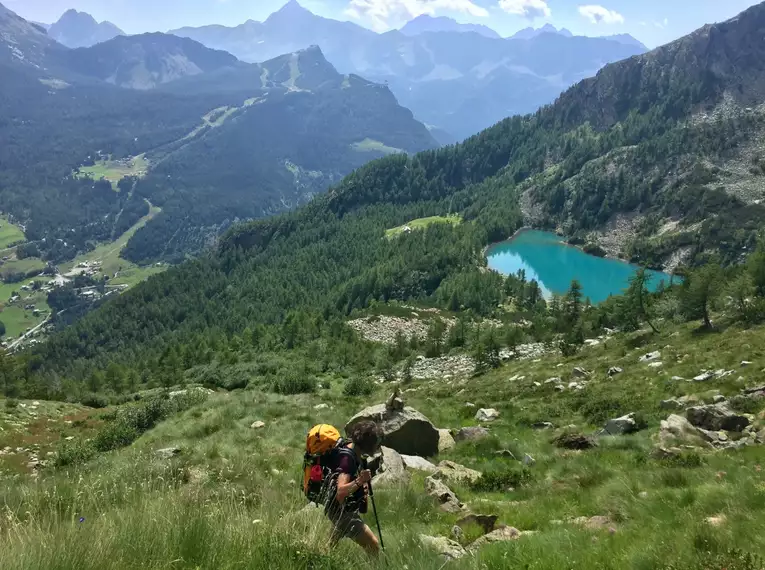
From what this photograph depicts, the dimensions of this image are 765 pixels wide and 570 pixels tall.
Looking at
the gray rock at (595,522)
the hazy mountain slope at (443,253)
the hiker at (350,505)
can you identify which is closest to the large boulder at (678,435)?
the gray rock at (595,522)

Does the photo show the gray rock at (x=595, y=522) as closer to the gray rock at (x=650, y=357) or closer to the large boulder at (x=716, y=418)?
the large boulder at (x=716, y=418)

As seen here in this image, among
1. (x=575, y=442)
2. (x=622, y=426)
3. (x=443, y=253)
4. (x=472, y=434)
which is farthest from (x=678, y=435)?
(x=443, y=253)

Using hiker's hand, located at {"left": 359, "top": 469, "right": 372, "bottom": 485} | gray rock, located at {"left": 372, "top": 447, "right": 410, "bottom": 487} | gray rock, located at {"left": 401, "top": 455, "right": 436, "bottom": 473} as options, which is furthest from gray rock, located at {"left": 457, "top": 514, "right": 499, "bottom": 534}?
gray rock, located at {"left": 401, "top": 455, "right": 436, "bottom": 473}

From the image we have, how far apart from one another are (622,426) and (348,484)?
13734 mm

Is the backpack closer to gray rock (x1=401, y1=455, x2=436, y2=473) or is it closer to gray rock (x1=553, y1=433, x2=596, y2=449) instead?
gray rock (x1=401, y1=455, x2=436, y2=473)

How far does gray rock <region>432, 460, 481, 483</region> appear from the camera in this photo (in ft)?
44.3

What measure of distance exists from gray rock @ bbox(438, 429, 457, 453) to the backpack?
1190 centimetres

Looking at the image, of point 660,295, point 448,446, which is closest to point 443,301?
point 660,295

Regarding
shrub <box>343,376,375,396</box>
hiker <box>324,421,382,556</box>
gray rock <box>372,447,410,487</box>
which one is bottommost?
shrub <box>343,376,375,396</box>

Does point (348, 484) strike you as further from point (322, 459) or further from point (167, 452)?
point (167, 452)

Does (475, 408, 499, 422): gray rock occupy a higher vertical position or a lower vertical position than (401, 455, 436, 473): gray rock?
lower

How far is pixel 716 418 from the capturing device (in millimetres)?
15000

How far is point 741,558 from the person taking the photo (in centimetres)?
542

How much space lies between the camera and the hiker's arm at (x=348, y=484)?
6.69 m
